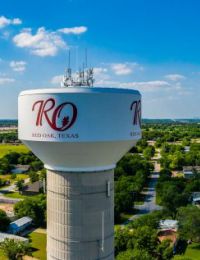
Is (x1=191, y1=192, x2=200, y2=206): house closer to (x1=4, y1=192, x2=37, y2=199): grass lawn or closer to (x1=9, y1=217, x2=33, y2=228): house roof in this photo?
(x1=9, y1=217, x2=33, y2=228): house roof

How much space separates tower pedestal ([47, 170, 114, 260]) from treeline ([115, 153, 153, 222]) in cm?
3744

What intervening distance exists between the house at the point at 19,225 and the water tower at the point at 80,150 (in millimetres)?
32198

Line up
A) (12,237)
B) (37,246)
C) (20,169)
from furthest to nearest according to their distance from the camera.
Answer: (20,169), (37,246), (12,237)

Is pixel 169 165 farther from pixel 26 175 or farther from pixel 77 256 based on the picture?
pixel 77 256

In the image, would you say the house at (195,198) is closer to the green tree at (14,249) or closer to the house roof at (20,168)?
the green tree at (14,249)

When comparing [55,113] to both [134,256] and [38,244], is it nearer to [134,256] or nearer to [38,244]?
[134,256]

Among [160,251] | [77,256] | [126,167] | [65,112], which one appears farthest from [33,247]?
[126,167]

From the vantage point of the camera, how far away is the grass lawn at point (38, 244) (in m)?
37.8

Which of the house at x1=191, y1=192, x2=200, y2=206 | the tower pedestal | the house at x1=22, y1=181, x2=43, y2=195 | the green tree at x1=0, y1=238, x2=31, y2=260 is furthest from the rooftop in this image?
the tower pedestal

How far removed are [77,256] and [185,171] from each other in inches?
2842

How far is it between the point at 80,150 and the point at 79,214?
2284 mm

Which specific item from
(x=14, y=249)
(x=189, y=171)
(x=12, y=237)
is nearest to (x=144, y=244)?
(x=14, y=249)

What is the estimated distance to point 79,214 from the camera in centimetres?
1288

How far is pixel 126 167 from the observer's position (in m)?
78.4
